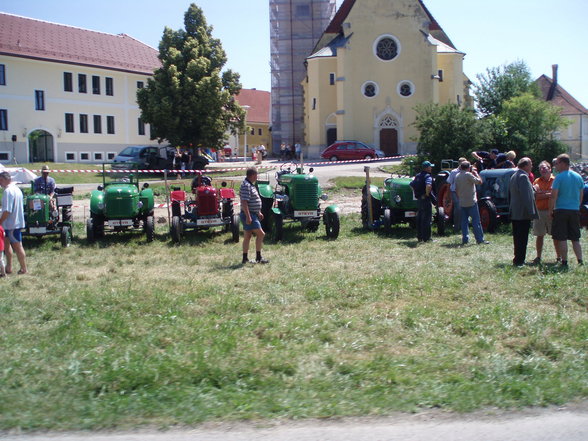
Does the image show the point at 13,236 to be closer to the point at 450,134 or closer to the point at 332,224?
the point at 332,224

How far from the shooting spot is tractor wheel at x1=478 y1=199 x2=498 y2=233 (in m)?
14.5

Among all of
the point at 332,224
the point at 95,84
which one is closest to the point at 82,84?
the point at 95,84

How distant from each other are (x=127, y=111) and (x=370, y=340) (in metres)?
48.4

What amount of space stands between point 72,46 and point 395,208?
40972 millimetres

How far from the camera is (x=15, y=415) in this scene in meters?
4.93

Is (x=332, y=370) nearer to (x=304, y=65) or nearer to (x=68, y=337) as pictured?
(x=68, y=337)

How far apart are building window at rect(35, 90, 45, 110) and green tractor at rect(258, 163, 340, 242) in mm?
36636

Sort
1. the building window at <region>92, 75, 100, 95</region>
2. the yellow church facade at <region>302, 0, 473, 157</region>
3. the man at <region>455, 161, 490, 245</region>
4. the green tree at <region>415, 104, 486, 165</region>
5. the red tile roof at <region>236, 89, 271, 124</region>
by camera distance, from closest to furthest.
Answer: the man at <region>455, 161, 490, 245</region>
the green tree at <region>415, 104, 486, 165</region>
the yellow church facade at <region>302, 0, 473, 157</region>
the building window at <region>92, 75, 100, 95</region>
the red tile roof at <region>236, 89, 271, 124</region>

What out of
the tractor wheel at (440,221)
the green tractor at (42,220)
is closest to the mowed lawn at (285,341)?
the green tractor at (42,220)

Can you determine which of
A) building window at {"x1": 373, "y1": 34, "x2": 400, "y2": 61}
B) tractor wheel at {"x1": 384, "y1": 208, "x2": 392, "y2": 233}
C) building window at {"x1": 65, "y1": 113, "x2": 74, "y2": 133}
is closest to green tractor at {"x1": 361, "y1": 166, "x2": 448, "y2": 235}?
tractor wheel at {"x1": 384, "y1": 208, "x2": 392, "y2": 233}

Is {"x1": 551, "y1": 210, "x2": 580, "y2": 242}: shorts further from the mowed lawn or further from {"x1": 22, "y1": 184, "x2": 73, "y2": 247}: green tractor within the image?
{"x1": 22, "y1": 184, "x2": 73, "y2": 247}: green tractor

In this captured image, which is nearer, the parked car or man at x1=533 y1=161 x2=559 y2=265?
man at x1=533 y1=161 x2=559 y2=265

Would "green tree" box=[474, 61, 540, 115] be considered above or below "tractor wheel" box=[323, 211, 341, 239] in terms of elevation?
above

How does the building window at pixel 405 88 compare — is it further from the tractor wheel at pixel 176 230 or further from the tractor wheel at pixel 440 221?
the tractor wheel at pixel 176 230
